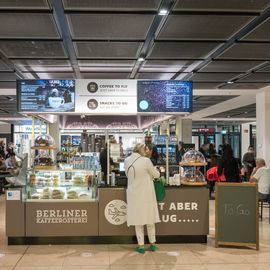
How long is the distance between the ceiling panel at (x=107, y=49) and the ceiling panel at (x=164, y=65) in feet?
1.92

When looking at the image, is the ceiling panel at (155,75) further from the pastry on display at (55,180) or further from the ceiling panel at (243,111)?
the ceiling panel at (243,111)

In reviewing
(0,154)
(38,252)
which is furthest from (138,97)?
(0,154)

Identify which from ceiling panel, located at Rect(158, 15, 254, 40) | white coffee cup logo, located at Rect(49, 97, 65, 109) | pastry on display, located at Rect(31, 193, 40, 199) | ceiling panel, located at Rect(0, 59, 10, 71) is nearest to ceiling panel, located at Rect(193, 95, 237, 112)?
white coffee cup logo, located at Rect(49, 97, 65, 109)

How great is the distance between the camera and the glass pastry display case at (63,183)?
6.02 m

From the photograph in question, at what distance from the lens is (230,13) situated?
447 cm

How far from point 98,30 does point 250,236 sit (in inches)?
133

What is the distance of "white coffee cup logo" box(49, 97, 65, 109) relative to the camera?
268 inches

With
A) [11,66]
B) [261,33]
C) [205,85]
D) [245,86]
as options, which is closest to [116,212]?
[261,33]

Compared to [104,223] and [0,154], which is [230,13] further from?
[0,154]

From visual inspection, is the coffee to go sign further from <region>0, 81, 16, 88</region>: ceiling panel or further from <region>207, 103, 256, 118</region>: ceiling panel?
<region>207, 103, 256, 118</region>: ceiling panel

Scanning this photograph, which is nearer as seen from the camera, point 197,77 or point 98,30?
point 98,30

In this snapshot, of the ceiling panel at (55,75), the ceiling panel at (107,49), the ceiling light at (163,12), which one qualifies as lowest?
the ceiling light at (163,12)

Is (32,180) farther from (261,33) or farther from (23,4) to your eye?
(261,33)

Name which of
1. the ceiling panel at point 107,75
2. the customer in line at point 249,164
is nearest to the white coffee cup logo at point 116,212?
the ceiling panel at point 107,75
